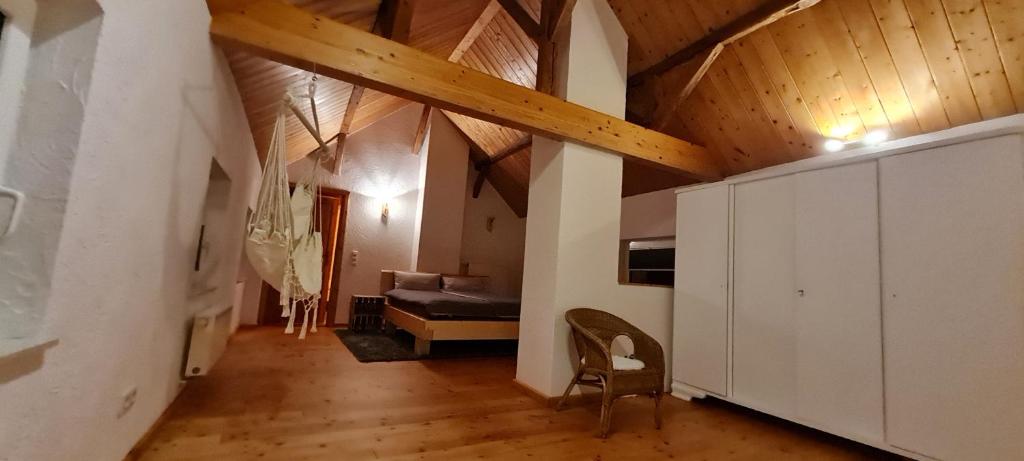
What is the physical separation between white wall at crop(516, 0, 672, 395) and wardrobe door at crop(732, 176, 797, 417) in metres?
0.71

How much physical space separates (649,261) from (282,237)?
164 inches

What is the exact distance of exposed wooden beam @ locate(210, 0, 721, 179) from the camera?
224 centimetres

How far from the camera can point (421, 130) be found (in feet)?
24.1

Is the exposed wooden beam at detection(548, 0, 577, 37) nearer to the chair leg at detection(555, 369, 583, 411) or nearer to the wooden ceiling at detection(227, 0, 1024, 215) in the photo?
the wooden ceiling at detection(227, 0, 1024, 215)

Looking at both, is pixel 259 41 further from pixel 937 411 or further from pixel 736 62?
pixel 937 411

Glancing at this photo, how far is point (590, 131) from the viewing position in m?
3.28

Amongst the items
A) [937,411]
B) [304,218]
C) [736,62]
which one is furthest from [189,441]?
[736,62]

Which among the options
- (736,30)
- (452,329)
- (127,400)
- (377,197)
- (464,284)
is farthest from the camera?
(377,197)

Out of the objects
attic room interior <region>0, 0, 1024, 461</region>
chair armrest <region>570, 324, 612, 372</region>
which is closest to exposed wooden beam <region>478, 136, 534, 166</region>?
attic room interior <region>0, 0, 1024, 461</region>

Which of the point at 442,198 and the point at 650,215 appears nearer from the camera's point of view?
the point at 650,215

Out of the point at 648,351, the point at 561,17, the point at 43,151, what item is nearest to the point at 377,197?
the point at 561,17

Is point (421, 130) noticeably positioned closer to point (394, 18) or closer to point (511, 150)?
point (511, 150)

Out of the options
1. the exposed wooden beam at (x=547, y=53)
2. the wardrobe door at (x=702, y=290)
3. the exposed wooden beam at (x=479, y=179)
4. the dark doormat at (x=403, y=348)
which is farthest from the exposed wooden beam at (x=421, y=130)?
the wardrobe door at (x=702, y=290)

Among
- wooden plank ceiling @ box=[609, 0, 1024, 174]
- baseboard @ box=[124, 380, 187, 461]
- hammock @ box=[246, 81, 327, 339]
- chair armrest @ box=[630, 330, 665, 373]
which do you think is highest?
wooden plank ceiling @ box=[609, 0, 1024, 174]
